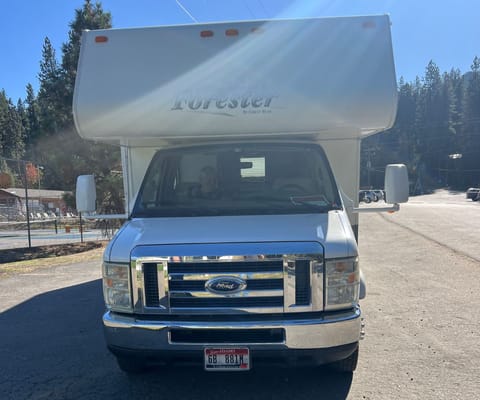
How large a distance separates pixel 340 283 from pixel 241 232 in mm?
843

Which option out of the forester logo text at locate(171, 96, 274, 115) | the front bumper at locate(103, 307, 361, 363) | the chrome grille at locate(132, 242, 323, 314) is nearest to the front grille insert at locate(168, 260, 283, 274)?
the chrome grille at locate(132, 242, 323, 314)

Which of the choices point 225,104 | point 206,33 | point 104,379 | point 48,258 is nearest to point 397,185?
point 225,104

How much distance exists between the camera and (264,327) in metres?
3.02

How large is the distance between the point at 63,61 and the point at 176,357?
43.8 feet

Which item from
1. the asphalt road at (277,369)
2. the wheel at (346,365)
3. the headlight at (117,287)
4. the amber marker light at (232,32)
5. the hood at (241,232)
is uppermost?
the amber marker light at (232,32)

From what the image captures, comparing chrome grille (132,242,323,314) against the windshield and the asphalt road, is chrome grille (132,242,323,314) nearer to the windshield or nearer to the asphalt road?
the windshield

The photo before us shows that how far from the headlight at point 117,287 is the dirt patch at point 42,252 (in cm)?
973

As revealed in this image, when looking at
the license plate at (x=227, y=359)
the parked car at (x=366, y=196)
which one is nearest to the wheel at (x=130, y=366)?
the license plate at (x=227, y=359)

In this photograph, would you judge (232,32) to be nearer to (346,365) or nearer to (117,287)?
(117,287)

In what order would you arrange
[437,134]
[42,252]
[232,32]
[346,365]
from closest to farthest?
[346,365] < [232,32] < [42,252] < [437,134]

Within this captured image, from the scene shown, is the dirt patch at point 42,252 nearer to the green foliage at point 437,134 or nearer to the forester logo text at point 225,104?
the forester logo text at point 225,104

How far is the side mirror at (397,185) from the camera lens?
13.2ft

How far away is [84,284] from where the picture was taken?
7574mm

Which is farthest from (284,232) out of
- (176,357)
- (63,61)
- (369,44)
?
(63,61)
